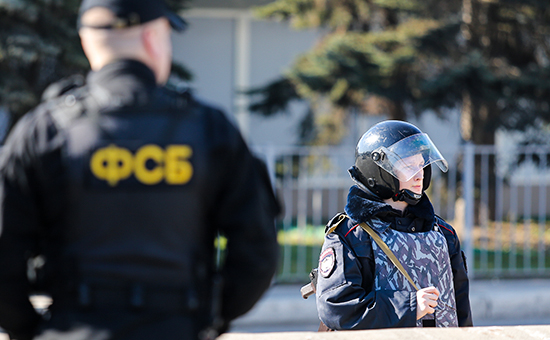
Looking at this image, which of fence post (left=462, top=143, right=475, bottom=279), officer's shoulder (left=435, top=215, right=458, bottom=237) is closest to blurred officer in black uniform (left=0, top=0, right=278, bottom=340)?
officer's shoulder (left=435, top=215, right=458, bottom=237)

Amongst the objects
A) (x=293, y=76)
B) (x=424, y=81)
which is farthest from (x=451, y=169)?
(x=293, y=76)

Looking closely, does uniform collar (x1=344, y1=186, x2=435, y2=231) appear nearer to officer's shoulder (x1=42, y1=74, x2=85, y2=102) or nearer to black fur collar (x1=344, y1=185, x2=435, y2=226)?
black fur collar (x1=344, y1=185, x2=435, y2=226)

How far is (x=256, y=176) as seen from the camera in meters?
1.42

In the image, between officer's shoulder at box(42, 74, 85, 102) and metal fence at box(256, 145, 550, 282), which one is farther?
metal fence at box(256, 145, 550, 282)

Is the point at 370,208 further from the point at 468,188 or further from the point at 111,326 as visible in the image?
the point at 468,188

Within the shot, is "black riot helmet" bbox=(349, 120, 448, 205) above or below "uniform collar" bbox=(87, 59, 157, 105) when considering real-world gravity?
below

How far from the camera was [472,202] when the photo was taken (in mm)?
7152

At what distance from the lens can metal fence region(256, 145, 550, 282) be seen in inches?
282

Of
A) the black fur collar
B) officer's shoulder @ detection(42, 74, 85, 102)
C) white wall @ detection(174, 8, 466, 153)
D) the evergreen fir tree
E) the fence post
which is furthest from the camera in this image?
white wall @ detection(174, 8, 466, 153)

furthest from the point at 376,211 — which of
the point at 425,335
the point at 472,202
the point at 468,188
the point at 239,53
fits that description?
the point at 239,53

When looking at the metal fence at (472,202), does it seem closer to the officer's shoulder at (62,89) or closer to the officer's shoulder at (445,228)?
the officer's shoulder at (445,228)

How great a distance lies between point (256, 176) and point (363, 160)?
1.34 metres

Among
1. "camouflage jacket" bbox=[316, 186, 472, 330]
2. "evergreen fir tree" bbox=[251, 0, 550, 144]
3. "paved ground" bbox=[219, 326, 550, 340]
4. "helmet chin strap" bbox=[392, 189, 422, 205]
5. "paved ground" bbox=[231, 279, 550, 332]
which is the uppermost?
"evergreen fir tree" bbox=[251, 0, 550, 144]

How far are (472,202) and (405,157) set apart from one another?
491 cm
